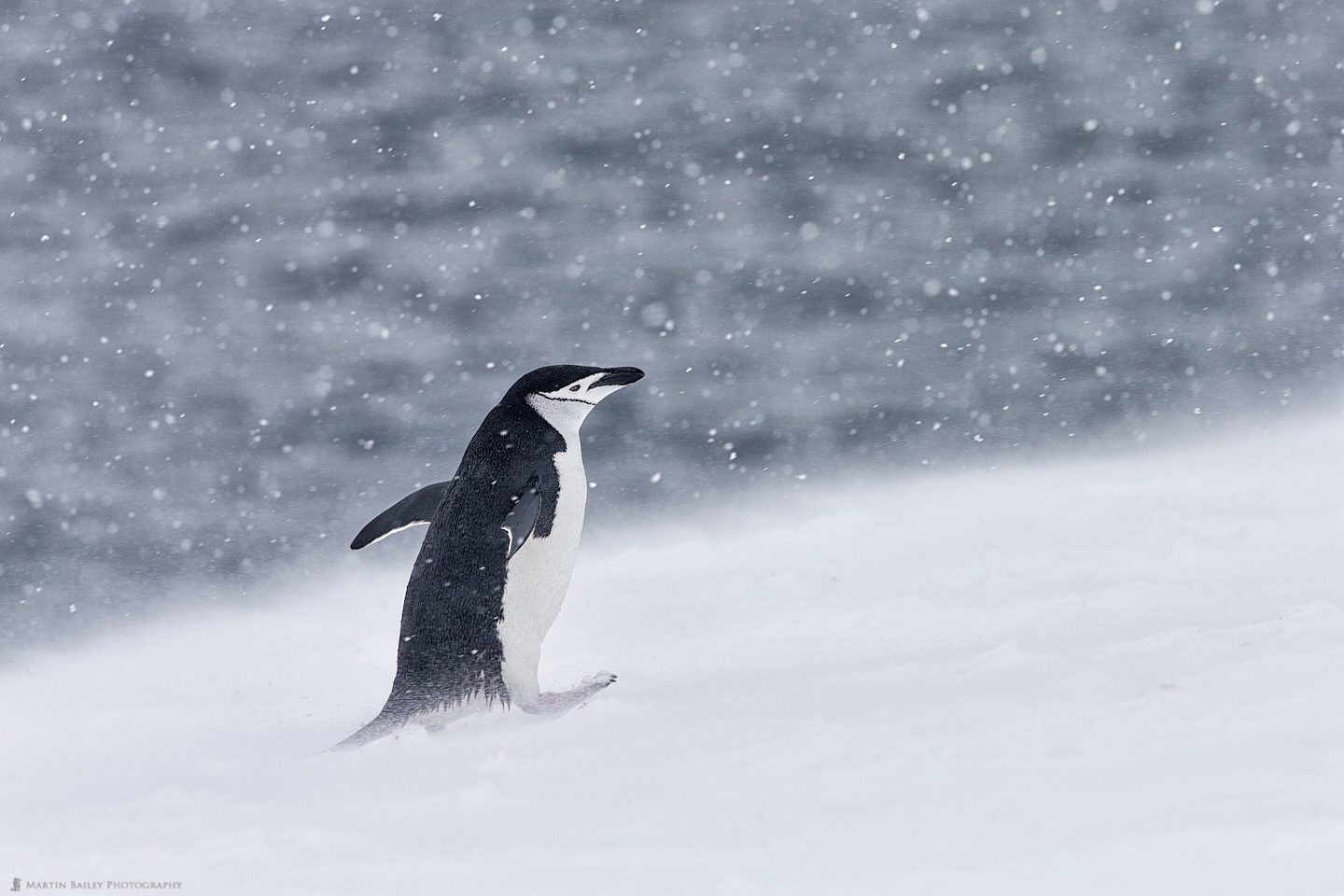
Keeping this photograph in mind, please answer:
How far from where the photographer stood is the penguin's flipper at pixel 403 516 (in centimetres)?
371

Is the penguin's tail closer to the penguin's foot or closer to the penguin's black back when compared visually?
the penguin's black back

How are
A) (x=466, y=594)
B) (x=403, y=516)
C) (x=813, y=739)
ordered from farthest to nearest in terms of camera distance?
1. (x=403, y=516)
2. (x=466, y=594)
3. (x=813, y=739)

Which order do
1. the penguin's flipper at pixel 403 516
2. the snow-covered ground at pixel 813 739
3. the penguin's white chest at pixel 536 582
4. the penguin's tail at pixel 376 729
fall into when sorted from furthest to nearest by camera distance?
the penguin's flipper at pixel 403 516 < the penguin's white chest at pixel 536 582 < the penguin's tail at pixel 376 729 < the snow-covered ground at pixel 813 739

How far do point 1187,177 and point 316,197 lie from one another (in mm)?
5828

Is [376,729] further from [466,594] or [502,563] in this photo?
[502,563]

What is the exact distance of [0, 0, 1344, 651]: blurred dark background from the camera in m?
6.47

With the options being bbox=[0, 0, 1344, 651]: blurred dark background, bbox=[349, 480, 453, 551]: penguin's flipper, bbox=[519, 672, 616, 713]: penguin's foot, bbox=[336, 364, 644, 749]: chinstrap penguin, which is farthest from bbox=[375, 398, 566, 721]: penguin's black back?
bbox=[0, 0, 1344, 651]: blurred dark background

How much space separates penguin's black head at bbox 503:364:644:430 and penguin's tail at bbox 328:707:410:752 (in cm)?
99

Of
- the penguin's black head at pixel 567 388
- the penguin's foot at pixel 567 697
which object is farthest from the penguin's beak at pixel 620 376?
the penguin's foot at pixel 567 697

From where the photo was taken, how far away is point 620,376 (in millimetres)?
3525

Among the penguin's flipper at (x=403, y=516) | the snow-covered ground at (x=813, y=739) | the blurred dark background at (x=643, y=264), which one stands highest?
the blurred dark background at (x=643, y=264)

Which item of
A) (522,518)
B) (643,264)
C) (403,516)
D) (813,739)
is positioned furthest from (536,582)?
(643,264)

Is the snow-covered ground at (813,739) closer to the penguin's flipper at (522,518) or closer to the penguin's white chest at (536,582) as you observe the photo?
the penguin's white chest at (536,582)

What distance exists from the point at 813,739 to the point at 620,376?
4.44 ft
